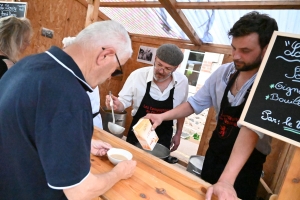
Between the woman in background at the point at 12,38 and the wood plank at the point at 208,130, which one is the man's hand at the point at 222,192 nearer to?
the wood plank at the point at 208,130

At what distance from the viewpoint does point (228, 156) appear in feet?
4.10

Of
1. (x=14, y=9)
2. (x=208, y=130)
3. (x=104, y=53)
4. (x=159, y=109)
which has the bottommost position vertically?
(x=208, y=130)

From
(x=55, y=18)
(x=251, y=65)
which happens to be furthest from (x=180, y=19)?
(x=55, y=18)

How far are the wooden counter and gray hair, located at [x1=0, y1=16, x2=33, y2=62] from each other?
1563 millimetres

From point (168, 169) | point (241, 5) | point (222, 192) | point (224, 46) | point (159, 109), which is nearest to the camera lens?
point (222, 192)

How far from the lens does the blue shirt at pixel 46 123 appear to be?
0.58 m

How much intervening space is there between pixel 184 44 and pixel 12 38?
2.16 meters

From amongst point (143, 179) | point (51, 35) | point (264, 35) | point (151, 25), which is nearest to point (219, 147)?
point (143, 179)

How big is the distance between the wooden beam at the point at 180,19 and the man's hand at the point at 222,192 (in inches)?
76.4

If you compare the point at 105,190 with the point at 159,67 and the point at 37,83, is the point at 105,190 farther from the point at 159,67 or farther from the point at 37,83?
the point at 159,67

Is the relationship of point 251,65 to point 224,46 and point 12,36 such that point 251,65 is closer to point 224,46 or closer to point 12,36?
point 224,46

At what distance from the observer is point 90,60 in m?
0.72

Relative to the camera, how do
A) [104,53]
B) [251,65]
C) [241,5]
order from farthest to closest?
[241,5]
[251,65]
[104,53]

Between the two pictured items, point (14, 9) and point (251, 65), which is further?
point (14, 9)
